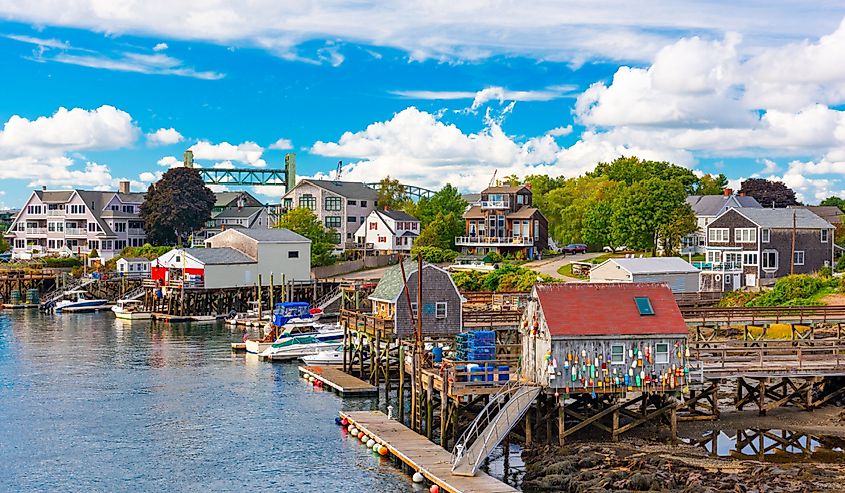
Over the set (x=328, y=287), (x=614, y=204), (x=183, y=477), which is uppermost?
(x=614, y=204)

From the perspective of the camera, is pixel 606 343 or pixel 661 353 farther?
pixel 661 353

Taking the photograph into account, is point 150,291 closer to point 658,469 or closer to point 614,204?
point 614,204

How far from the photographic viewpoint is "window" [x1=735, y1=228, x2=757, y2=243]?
86.5 meters

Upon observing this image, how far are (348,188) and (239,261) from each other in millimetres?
43063

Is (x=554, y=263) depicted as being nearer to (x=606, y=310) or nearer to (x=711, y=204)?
(x=711, y=204)

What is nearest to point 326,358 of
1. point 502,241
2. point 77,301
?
point 77,301

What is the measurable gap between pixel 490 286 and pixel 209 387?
38.8 m

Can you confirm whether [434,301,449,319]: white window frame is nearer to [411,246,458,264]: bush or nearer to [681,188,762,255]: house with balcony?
[681,188,762,255]: house with balcony

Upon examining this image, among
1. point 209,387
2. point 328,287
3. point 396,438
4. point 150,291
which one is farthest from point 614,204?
point 396,438

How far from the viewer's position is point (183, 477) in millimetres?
37188

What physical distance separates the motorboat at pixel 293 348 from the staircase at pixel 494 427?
25307mm

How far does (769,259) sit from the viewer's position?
86500 mm

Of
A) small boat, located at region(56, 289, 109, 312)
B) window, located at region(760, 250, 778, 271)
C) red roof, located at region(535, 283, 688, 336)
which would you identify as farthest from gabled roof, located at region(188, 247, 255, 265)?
red roof, located at region(535, 283, 688, 336)

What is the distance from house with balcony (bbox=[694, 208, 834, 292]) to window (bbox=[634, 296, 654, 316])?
45.9 m
